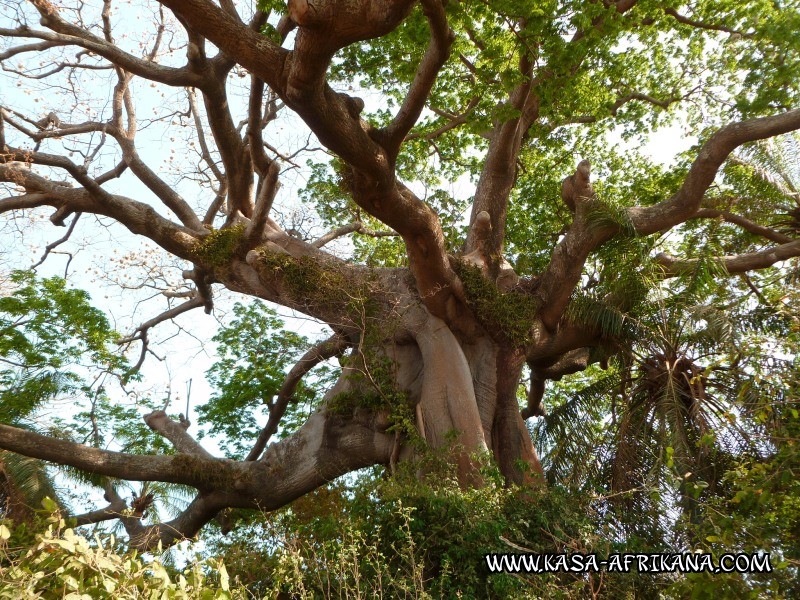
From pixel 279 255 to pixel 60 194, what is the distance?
3.40 metres

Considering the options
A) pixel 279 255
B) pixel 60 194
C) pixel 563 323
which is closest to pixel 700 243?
pixel 563 323

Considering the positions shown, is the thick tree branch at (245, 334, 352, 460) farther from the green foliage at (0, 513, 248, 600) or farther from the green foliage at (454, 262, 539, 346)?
the green foliage at (0, 513, 248, 600)

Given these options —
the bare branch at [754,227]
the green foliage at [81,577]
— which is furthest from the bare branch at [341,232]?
the green foliage at [81,577]

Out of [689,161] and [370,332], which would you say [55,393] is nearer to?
[370,332]

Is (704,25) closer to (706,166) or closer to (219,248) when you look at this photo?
(706,166)

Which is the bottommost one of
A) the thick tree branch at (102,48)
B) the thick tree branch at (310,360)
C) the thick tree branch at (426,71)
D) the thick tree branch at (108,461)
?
the thick tree branch at (108,461)

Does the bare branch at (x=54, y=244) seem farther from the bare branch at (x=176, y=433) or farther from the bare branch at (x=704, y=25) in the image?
the bare branch at (x=704, y=25)

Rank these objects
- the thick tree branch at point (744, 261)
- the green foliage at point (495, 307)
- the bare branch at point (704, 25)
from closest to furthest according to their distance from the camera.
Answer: the thick tree branch at point (744, 261), the green foliage at point (495, 307), the bare branch at point (704, 25)

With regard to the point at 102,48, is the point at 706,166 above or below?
below

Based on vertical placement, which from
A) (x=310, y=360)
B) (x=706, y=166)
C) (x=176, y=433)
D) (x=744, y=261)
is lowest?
(x=176, y=433)

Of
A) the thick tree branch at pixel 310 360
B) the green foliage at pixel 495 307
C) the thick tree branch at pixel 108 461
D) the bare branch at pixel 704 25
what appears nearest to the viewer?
the thick tree branch at pixel 108 461

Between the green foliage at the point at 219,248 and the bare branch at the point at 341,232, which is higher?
the bare branch at the point at 341,232

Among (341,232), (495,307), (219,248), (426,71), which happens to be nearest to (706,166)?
(495,307)

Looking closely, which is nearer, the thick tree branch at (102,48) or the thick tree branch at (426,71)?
the thick tree branch at (426,71)
